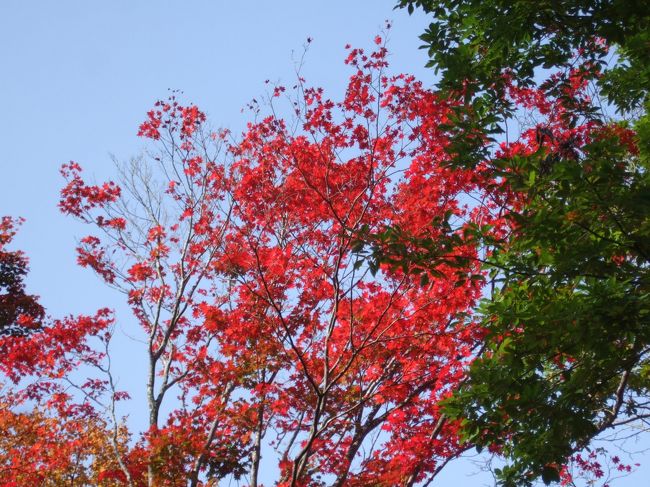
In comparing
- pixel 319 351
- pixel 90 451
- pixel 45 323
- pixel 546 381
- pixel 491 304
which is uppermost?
pixel 45 323

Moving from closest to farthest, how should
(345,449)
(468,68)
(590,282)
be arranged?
(590,282)
(468,68)
(345,449)

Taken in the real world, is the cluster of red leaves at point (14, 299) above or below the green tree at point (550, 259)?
above

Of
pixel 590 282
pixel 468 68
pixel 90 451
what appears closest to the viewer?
pixel 590 282

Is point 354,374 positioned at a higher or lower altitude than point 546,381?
higher

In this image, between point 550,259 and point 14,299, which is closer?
point 550,259

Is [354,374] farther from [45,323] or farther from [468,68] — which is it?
[45,323]

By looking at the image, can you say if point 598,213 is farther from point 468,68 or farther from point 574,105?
point 574,105

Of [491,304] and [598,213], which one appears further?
[491,304]

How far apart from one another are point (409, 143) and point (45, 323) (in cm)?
834

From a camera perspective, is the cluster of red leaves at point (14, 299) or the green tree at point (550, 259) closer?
the green tree at point (550, 259)

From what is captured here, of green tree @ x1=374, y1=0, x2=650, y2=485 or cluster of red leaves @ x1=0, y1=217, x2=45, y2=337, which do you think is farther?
cluster of red leaves @ x1=0, y1=217, x2=45, y2=337

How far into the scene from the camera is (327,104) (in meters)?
11.0

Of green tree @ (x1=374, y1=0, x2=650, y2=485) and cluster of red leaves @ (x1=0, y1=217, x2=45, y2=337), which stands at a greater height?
cluster of red leaves @ (x1=0, y1=217, x2=45, y2=337)

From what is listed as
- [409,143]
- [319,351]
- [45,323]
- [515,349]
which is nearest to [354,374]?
[319,351]
